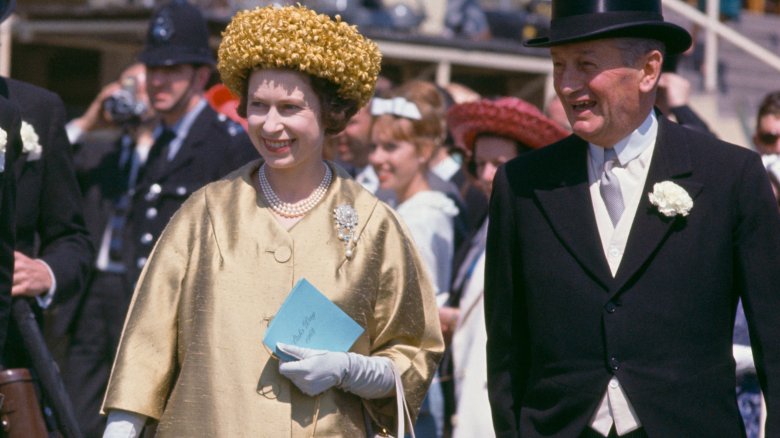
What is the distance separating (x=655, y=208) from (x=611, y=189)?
0.55ft

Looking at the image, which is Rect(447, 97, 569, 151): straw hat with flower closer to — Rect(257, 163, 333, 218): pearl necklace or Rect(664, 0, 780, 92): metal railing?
Rect(257, 163, 333, 218): pearl necklace

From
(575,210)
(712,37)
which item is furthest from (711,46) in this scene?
(575,210)

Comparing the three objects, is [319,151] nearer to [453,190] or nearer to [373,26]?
[453,190]

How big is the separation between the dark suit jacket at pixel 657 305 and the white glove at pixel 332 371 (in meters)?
0.35

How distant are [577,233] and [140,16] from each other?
767 cm

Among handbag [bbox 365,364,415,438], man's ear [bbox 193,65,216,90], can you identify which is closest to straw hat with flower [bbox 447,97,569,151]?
man's ear [bbox 193,65,216,90]

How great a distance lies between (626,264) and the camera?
4.14 metres

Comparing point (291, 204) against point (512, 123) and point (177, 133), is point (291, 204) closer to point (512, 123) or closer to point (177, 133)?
point (512, 123)

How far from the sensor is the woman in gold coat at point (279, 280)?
4305mm

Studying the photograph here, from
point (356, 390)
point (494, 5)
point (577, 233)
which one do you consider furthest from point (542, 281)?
point (494, 5)

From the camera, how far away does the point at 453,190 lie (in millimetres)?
7312

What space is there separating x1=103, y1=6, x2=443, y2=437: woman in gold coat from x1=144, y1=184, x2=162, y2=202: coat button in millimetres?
2288

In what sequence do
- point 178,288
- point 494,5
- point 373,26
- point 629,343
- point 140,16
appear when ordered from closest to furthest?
1. point 629,343
2. point 178,288
3. point 140,16
4. point 373,26
5. point 494,5

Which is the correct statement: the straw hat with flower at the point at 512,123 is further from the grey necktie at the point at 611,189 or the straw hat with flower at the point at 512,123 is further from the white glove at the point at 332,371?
the white glove at the point at 332,371
